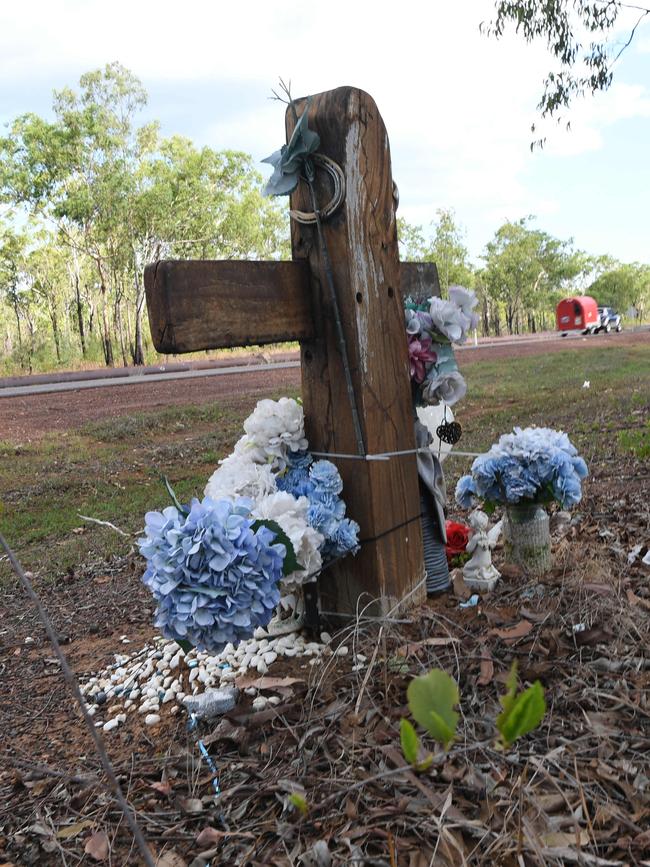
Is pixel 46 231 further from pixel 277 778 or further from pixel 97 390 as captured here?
pixel 277 778

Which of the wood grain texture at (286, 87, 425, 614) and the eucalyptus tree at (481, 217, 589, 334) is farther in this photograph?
the eucalyptus tree at (481, 217, 589, 334)

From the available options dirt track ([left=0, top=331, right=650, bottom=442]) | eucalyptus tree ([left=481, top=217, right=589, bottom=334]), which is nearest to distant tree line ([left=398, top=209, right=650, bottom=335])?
eucalyptus tree ([left=481, top=217, right=589, bottom=334])

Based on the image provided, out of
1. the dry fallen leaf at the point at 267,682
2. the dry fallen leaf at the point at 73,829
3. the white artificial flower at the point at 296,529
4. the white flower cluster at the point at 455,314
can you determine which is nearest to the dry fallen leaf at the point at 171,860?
the dry fallen leaf at the point at 73,829

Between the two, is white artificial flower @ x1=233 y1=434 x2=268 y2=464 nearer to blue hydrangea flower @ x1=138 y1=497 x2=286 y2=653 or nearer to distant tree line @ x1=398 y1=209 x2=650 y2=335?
blue hydrangea flower @ x1=138 y1=497 x2=286 y2=653

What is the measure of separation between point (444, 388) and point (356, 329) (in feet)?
1.66

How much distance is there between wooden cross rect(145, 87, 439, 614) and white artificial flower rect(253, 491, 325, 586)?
241 mm

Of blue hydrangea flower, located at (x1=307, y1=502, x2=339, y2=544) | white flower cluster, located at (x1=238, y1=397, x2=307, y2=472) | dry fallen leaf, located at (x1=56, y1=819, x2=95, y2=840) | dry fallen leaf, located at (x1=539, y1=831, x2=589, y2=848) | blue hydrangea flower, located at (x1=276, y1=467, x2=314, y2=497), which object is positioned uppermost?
white flower cluster, located at (x1=238, y1=397, x2=307, y2=472)

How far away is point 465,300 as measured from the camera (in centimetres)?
280

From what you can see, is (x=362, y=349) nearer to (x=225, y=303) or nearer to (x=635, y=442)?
(x=225, y=303)

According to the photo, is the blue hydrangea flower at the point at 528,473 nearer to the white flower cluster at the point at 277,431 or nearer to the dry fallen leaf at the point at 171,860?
the white flower cluster at the point at 277,431

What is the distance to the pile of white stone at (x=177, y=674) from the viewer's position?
231cm

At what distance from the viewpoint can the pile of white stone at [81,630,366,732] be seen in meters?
2.31

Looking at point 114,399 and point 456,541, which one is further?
point 114,399

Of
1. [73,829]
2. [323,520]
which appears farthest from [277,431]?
[73,829]
